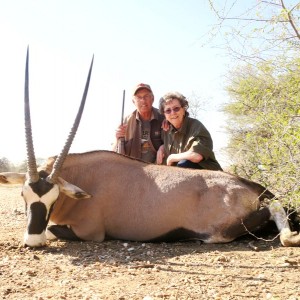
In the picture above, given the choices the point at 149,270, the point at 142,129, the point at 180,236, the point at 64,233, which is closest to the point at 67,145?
the point at 64,233

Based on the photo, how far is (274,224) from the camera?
16.7ft

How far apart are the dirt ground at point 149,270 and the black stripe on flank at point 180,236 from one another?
0.09 metres

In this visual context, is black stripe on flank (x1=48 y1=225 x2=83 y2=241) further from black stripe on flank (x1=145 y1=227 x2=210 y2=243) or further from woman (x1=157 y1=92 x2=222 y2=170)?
woman (x1=157 y1=92 x2=222 y2=170)

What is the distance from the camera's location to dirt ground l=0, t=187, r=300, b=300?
3033mm

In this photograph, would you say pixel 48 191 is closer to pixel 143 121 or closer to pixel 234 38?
pixel 234 38

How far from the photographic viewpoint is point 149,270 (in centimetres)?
366

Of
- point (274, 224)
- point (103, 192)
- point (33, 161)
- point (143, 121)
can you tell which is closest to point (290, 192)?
point (274, 224)

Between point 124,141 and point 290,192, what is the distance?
3.84 metres

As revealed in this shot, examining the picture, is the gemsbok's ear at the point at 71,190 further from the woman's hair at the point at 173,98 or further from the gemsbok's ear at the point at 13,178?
the woman's hair at the point at 173,98

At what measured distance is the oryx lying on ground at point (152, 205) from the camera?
16.1 feet

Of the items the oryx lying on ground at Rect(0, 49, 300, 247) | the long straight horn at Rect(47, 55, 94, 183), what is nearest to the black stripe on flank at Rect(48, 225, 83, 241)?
the oryx lying on ground at Rect(0, 49, 300, 247)

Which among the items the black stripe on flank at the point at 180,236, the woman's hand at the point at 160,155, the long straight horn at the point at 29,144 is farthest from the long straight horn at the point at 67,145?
the woman's hand at the point at 160,155

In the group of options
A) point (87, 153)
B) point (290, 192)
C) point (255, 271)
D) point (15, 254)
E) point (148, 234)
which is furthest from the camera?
point (87, 153)

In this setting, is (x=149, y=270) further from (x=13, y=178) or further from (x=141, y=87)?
(x=141, y=87)
